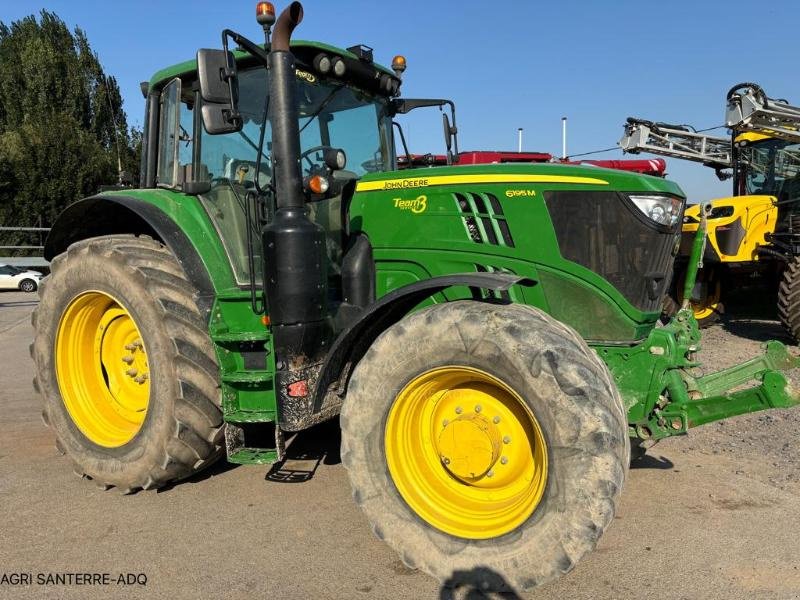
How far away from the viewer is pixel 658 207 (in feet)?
10.0

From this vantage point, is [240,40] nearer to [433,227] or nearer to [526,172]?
[433,227]

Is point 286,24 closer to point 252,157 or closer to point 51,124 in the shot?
point 252,157

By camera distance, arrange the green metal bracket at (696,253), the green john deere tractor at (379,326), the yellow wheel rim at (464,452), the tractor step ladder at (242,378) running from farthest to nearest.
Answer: the green metal bracket at (696,253), the tractor step ladder at (242,378), the yellow wheel rim at (464,452), the green john deere tractor at (379,326)

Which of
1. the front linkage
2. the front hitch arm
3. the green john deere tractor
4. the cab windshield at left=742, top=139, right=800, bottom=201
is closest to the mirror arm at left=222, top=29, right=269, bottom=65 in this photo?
the green john deere tractor

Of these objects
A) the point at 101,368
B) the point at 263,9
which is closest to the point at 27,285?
the point at 101,368

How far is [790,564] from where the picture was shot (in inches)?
113

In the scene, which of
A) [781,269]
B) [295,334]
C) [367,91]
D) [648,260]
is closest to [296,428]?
[295,334]

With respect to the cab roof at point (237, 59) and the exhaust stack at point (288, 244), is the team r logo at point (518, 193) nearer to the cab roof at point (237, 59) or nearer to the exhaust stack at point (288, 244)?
the exhaust stack at point (288, 244)

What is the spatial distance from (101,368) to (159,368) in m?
0.98

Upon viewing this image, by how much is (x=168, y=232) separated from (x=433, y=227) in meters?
1.49

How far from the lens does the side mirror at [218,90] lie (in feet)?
9.58

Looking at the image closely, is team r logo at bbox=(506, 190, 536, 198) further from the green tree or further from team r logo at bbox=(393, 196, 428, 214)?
the green tree

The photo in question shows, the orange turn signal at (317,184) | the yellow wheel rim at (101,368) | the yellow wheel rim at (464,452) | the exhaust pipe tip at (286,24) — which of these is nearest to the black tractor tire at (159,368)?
the yellow wheel rim at (101,368)

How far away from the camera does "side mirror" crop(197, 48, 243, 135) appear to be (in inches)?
115
